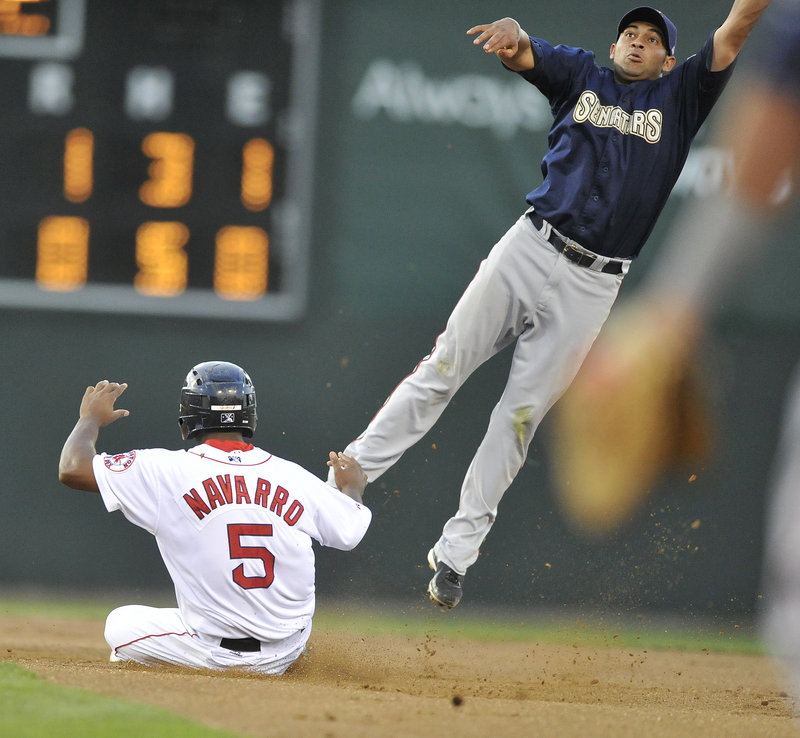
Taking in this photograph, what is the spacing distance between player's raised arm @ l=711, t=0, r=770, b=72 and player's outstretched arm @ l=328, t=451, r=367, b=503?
6.48 feet

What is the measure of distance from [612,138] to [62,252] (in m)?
3.44

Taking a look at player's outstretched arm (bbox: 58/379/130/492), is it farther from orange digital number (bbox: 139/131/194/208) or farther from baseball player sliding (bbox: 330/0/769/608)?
orange digital number (bbox: 139/131/194/208)

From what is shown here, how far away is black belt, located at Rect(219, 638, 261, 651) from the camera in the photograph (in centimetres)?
411

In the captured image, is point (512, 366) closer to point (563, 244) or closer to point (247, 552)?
point (563, 244)

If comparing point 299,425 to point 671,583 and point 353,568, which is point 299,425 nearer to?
point 353,568

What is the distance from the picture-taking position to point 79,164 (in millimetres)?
6598

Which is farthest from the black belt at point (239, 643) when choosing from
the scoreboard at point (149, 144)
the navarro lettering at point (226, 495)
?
the scoreboard at point (149, 144)

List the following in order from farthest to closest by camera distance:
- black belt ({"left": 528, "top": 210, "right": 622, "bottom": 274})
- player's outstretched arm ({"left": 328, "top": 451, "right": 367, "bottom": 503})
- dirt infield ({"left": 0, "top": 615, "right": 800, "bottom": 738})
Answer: black belt ({"left": 528, "top": 210, "right": 622, "bottom": 274})
player's outstretched arm ({"left": 328, "top": 451, "right": 367, "bottom": 503})
dirt infield ({"left": 0, "top": 615, "right": 800, "bottom": 738})

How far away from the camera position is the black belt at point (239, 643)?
4105 millimetres

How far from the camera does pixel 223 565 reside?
3.98m

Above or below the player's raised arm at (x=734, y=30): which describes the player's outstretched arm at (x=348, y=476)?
below

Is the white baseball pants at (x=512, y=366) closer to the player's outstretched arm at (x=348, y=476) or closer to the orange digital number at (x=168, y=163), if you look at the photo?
the player's outstretched arm at (x=348, y=476)

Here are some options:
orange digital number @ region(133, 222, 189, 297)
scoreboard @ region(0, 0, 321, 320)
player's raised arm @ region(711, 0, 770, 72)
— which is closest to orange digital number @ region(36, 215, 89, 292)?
scoreboard @ region(0, 0, 321, 320)

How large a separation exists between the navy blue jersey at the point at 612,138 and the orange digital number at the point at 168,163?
106 inches
